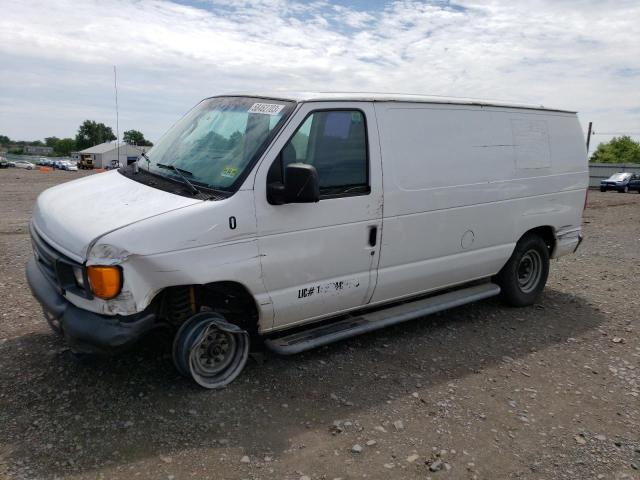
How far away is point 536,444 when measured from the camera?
11.6 feet

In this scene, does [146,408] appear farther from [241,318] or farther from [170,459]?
[241,318]

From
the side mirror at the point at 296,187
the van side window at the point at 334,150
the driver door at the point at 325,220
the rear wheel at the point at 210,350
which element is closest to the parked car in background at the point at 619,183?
the driver door at the point at 325,220

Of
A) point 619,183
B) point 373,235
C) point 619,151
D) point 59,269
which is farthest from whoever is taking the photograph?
point 619,151

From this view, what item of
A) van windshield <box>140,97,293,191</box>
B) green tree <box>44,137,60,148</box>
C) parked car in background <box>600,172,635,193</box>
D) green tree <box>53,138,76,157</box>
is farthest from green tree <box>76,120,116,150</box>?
van windshield <box>140,97,293,191</box>

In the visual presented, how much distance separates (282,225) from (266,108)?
97 centimetres

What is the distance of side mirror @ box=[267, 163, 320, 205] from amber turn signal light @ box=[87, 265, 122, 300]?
117 centimetres

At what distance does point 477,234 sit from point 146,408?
3.41m

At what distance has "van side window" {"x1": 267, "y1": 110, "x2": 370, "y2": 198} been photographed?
160 inches

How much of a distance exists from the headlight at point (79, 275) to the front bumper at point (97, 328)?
180mm

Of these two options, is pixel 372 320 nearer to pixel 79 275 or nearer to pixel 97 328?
pixel 97 328

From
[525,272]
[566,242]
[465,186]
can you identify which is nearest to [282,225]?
[465,186]

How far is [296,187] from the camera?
374cm

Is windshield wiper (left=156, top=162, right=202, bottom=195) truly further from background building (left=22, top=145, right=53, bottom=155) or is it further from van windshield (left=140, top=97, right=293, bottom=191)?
background building (left=22, top=145, right=53, bottom=155)

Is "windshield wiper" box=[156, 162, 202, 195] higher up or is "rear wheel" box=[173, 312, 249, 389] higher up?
"windshield wiper" box=[156, 162, 202, 195]
